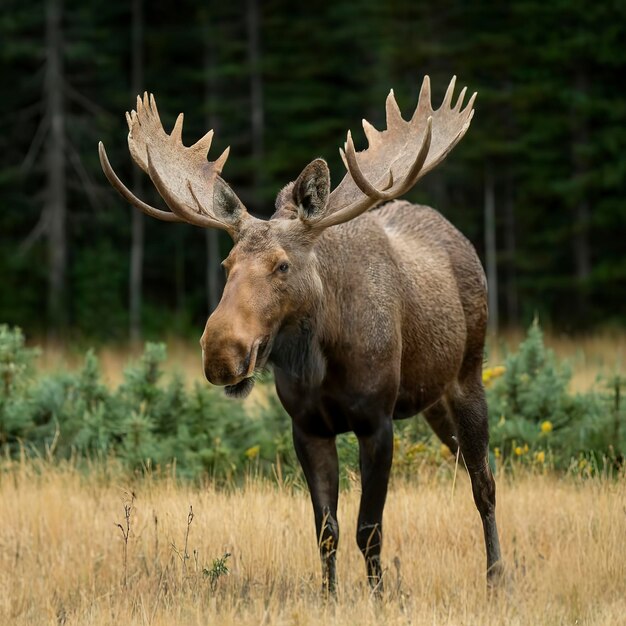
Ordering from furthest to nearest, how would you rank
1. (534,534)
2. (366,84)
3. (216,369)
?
(366,84) < (534,534) < (216,369)

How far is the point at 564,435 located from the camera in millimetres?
8680

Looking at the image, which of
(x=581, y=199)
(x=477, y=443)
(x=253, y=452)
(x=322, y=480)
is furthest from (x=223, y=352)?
(x=581, y=199)

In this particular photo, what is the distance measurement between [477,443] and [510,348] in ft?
38.3

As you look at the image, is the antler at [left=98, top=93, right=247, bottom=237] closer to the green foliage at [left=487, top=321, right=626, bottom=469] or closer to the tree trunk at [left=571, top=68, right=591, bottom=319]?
the green foliage at [left=487, top=321, right=626, bottom=469]

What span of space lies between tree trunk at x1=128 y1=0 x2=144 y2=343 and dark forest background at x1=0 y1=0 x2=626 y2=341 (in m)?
0.06

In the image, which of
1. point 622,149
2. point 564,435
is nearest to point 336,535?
point 564,435

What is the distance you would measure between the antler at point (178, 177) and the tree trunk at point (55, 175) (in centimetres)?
1698

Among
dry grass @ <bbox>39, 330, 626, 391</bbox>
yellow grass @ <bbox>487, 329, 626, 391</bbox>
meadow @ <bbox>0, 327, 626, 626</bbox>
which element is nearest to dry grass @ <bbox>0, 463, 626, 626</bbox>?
meadow @ <bbox>0, 327, 626, 626</bbox>

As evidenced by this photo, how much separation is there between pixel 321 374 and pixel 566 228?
18.6 metres

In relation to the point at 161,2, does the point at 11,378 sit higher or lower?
lower

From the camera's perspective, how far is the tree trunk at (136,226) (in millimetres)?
23984

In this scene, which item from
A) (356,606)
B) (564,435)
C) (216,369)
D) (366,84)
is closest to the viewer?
(216,369)

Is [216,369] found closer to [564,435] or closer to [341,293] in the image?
[341,293]

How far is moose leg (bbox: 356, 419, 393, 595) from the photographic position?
17.6 feet
